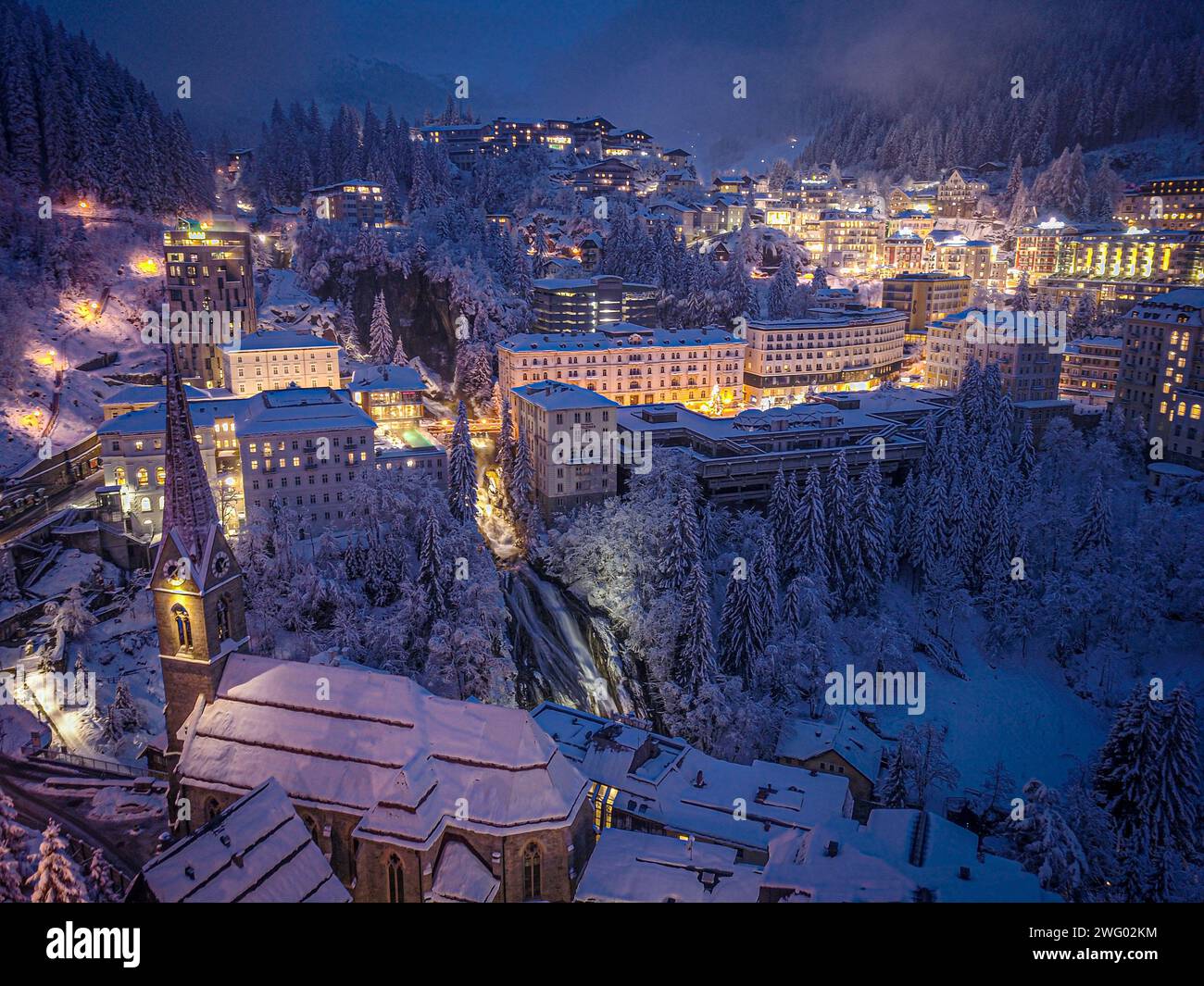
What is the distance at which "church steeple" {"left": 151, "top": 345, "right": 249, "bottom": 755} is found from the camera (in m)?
30.2

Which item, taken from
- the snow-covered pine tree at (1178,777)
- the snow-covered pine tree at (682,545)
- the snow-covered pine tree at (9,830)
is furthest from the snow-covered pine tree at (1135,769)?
the snow-covered pine tree at (9,830)

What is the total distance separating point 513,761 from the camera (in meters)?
27.5

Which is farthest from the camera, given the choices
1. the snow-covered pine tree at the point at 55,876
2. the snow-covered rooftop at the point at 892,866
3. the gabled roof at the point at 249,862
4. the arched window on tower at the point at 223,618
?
the arched window on tower at the point at 223,618

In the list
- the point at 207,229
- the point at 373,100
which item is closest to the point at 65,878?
the point at 207,229

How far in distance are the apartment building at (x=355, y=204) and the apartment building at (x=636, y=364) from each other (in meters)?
42.9

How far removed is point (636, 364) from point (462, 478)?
31790 mm

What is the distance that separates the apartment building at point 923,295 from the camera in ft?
380

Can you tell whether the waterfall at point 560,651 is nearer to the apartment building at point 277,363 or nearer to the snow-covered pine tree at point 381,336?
the apartment building at point 277,363

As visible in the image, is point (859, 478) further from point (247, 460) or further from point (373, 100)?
point (373, 100)

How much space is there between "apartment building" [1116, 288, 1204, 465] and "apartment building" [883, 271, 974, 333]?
36.1 m

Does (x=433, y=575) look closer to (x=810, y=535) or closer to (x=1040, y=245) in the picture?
(x=810, y=535)

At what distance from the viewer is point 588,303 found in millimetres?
100438

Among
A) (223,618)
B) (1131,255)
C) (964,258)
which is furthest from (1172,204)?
(223,618)
